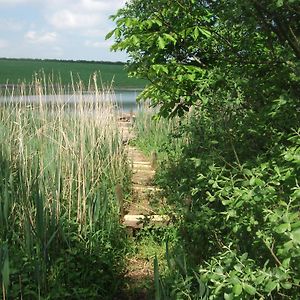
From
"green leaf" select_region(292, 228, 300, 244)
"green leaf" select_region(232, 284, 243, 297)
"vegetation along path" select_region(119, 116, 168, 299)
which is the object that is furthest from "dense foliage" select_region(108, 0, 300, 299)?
"vegetation along path" select_region(119, 116, 168, 299)

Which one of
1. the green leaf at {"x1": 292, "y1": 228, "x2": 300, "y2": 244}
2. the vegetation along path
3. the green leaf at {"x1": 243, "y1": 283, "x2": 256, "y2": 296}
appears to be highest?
the green leaf at {"x1": 292, "y1": 228, "x2": 300, "y2": 244}

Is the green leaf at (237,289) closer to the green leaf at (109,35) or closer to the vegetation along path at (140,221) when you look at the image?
the vegetation along path at (140,221)

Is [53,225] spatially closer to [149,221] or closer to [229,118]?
[149,221]

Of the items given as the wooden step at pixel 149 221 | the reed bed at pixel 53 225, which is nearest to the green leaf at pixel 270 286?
the reed bed at pixel 53 225

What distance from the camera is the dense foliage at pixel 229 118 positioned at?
5.66 ft

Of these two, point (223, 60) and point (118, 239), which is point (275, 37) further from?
point (118, 239)

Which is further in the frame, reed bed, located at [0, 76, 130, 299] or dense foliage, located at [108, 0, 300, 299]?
reed bed, located at [0, 76, 130, 299]

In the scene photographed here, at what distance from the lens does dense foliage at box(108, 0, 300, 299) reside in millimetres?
1725

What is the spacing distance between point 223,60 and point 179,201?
921mm

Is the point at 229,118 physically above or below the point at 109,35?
below

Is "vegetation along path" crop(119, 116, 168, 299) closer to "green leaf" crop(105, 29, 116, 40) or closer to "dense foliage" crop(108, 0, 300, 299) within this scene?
"dense foliage" crop(108, 0, 300, 299)

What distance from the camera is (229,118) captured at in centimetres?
263

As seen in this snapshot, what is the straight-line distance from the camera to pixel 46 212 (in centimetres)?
294

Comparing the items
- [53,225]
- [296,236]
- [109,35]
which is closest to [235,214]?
[296,236]
